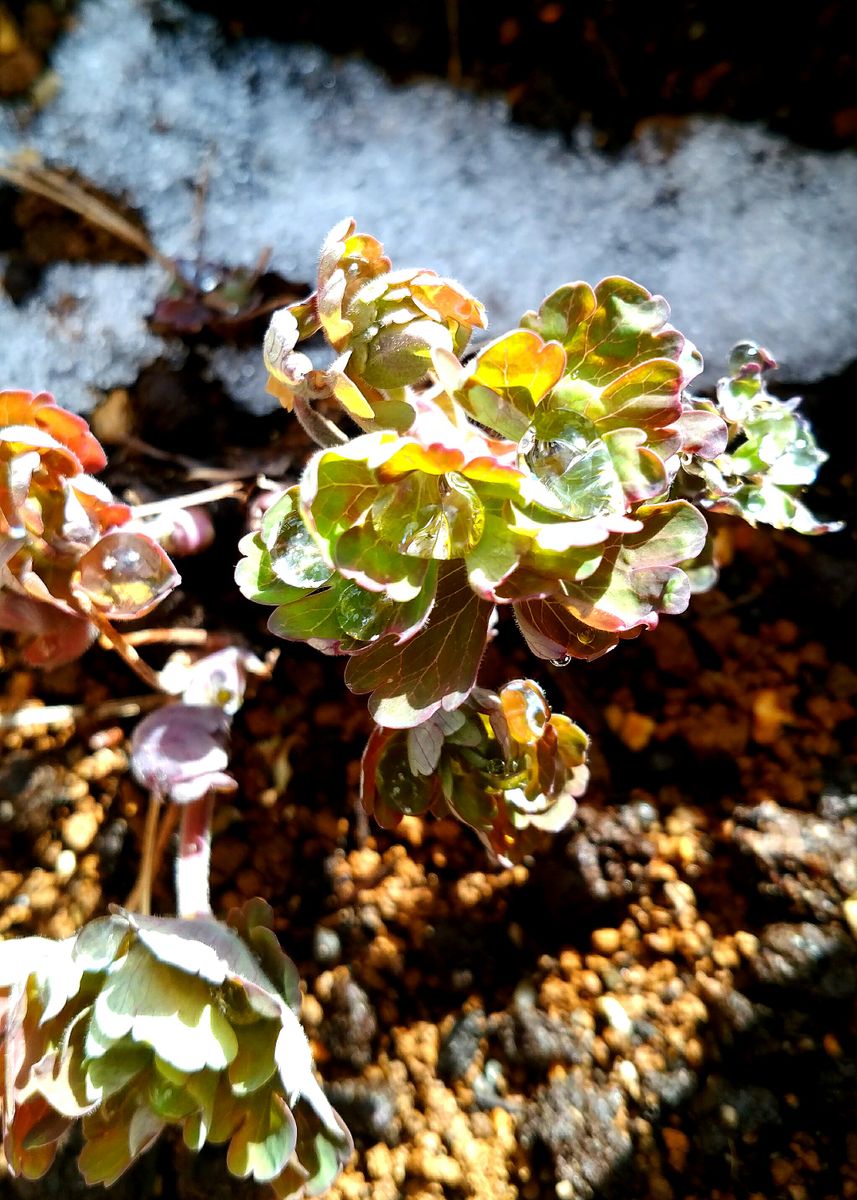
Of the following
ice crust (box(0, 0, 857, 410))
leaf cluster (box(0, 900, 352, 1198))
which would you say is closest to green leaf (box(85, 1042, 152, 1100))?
leaf cluster (box(0, 900, 352, 1198))

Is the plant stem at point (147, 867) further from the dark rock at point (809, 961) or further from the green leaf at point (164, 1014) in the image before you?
the dark rock at point (809, 961)

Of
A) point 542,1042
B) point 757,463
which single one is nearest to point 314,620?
point 757,463

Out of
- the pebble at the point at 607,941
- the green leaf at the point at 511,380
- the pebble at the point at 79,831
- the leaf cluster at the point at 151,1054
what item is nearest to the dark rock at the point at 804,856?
the pebble at the point at 607,941

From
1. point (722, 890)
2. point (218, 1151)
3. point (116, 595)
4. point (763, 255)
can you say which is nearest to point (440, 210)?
point (763, 255)

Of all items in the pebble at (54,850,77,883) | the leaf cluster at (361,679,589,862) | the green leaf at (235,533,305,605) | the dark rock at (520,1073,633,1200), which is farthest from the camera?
the pebble at (54,850,77,883)

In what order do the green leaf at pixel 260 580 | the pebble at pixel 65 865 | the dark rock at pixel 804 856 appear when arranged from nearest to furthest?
1. the green leaf at pixel 260 580
2. the dark rock at pixel 804 856
3. the pebble at pixel 65 865

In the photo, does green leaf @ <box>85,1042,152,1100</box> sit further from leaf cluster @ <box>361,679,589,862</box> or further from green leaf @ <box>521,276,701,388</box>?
green leaf @ <box>521,276,701,388</box>

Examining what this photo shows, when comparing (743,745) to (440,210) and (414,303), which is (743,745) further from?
(440,210)
